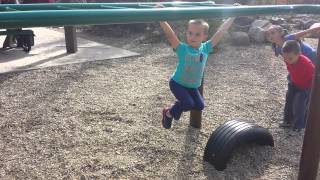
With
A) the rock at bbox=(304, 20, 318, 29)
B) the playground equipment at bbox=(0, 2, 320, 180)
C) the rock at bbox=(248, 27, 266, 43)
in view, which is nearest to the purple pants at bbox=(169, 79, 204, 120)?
the playground equipment at bbox=(0, 2, 320, 180)

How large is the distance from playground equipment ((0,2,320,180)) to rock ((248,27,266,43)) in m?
5.12

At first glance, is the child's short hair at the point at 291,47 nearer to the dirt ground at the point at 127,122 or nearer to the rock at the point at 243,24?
the dirt ground at the point at 127,122

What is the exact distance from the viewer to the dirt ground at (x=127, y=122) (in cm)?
309

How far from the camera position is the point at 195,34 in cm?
291

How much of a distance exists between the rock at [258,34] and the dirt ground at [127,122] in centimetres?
168

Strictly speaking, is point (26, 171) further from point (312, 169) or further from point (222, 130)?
point (312, 169)

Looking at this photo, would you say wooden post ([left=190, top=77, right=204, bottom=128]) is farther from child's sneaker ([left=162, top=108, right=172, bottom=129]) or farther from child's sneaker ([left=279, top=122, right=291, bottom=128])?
child's sneaker ([left=279, top=122, right=291, bottom=128])

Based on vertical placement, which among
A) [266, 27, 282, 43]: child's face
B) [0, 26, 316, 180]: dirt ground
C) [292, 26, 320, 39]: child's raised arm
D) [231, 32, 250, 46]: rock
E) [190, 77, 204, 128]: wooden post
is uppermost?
[292, 26, 320, 39]: child's raised arm

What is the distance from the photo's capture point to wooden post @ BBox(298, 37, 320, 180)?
2430 millimetres

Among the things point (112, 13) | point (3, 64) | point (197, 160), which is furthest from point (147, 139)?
point (3, 64)

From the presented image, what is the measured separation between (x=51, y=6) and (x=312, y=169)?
1.84 m

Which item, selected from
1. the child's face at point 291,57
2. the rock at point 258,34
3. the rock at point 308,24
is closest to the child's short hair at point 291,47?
the child's face at point 291,57

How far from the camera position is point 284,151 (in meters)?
3.48

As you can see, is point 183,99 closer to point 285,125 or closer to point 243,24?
point 285,125
